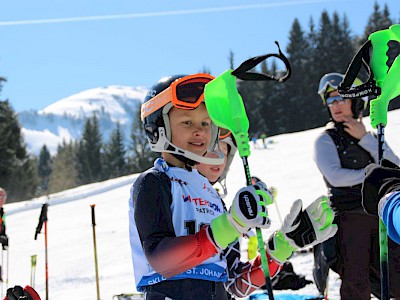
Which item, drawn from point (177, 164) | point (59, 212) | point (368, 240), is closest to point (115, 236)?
point (59, 212)

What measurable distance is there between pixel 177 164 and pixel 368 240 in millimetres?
2079

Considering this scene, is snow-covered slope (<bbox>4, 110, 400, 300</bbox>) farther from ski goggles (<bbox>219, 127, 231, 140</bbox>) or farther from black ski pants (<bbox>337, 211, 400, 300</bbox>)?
ski goggles (<bbox>219, 127, 231, 140</bbox>)

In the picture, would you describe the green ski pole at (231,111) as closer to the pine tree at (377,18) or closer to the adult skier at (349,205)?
the adult skier at (349,205)

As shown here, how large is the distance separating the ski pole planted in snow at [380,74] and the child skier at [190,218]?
22.5 inches

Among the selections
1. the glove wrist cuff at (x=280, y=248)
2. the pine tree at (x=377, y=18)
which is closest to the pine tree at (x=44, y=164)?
the pine tree at (x=377, y=18)

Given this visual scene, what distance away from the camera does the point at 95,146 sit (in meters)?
64.8

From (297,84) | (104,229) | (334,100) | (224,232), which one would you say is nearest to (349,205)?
(334,100)

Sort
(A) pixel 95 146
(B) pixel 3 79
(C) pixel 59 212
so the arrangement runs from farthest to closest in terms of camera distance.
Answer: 1. (A) pixel 95 146
2. (B) pixel 3 79
3. (C) pixel 59 212

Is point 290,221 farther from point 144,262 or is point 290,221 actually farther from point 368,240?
point 368,240

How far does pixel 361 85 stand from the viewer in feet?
8.66

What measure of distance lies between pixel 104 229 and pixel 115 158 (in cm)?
4757

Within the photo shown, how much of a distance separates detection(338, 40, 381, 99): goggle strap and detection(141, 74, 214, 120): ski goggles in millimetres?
709

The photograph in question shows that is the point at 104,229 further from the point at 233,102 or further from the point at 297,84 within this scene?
the point at 297,84

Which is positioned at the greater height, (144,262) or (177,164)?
(177,164)
